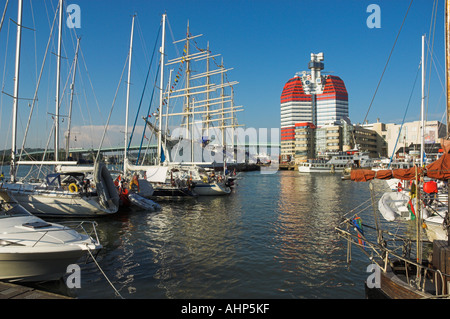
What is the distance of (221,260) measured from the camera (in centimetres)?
1432

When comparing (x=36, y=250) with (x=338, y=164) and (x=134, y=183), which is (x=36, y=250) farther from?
(x=338, y=164)

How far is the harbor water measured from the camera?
1109 centimetres

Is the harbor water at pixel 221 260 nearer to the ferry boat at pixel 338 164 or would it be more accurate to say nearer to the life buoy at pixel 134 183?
the life buoy at pixel 134 183

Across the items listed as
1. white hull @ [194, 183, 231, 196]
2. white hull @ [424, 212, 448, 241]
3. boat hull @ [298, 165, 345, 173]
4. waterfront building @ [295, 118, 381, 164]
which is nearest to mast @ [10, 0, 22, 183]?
white hull @ [194, 183, 231, 196]

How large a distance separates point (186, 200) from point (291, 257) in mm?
23227

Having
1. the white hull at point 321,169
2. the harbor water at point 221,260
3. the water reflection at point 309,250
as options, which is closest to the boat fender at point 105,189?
the harbor water at point 221,260

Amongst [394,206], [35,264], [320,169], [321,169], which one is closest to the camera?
[35,264]

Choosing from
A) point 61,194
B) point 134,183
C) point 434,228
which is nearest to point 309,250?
point 434,228

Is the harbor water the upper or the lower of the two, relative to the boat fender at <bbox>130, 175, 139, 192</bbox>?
lower

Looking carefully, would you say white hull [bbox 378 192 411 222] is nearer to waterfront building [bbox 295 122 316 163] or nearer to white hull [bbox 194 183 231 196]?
white hull [bbox 194 183 231 196]

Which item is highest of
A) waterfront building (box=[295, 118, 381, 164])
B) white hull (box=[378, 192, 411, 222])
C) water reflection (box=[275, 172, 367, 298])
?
waterfront building (box=[295, 118, 381, 164])

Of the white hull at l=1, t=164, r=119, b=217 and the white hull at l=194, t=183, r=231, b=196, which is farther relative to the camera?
the white hull at l=194, t=183, r=231, b=196

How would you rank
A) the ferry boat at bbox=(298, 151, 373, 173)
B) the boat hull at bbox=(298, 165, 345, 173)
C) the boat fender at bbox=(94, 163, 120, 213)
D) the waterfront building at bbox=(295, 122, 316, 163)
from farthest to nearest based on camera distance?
the waterfront building at bbox=(295, 122, 316, 163), the boat hull at bbox=(298, 165, 345, 173), the ferry boat at bbox=(298, 151, 373, 173), the boat fender at bbox=(94, 163, 120, 213)

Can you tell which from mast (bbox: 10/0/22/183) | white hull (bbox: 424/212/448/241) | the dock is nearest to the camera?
the dock
